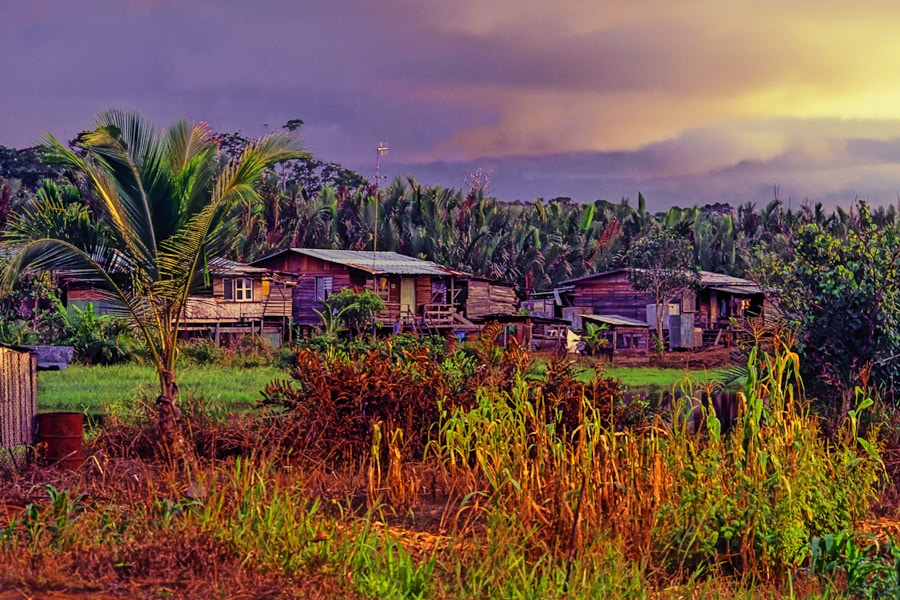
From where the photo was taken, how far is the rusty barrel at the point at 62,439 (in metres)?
12.6

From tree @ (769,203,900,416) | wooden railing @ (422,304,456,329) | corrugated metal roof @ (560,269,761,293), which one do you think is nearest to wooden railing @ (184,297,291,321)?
wooden railing @ (422,304,456,329)

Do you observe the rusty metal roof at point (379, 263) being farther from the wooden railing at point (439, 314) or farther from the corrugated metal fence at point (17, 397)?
the corrugated metal fence at point (17, 397)

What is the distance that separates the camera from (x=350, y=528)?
821 cm

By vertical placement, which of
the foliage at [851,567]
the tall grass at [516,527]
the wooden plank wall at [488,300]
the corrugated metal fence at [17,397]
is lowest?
the foliage at [851,567]

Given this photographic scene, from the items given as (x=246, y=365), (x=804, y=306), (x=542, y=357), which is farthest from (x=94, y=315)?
(x=804, y=306)

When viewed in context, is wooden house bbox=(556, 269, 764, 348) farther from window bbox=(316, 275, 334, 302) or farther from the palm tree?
the palm tree

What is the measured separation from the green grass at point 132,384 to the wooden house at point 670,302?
66.5 feet

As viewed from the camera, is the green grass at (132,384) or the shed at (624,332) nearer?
the green grass at (132,384)

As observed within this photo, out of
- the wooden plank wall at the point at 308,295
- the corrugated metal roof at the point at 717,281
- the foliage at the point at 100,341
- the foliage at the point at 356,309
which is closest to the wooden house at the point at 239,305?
the wooden plank wall at the point at 308,295

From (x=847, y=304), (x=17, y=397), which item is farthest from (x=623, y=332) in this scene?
(x=17, y=397)

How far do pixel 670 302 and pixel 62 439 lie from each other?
36984 mm

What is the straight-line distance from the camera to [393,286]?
4706cm

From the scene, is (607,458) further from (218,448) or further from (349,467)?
(218,448)

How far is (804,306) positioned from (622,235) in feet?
142
